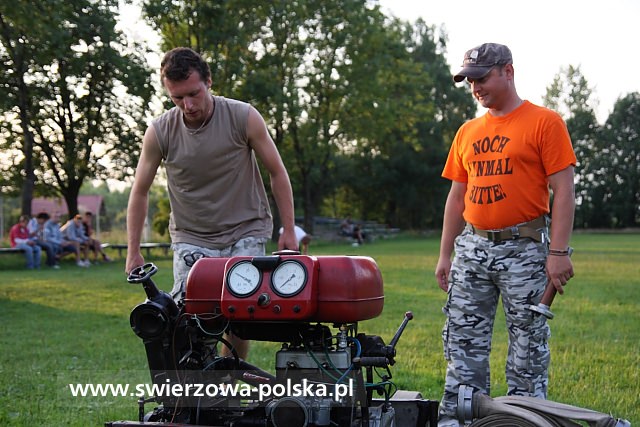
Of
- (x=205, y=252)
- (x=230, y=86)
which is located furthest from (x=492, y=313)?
(x=230, y=86)

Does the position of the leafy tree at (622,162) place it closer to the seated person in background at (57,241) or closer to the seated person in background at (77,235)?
the seated person in background at (77,235)

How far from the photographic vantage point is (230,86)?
29.2 meters

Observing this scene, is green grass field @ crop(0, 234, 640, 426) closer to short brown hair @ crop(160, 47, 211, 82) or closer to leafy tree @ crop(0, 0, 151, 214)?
short brown hair @ crop(160, 47, 211, 82)

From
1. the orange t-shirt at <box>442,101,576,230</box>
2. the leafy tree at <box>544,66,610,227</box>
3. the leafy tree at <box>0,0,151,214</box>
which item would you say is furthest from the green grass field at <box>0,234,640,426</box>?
the leafy tree at <box>544,66,610,227</box>

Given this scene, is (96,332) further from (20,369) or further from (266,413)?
(266,413)

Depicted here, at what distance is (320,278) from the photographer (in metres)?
3.01

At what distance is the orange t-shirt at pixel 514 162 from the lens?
3.62 meters

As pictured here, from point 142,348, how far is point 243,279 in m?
4.20

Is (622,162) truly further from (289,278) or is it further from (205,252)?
(289,278)

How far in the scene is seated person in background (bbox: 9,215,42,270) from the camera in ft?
63.2

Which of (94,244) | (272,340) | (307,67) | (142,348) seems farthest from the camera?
(307,67)

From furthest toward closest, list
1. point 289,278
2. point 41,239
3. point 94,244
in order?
point 94,244 → point 41,239 → point 289,278

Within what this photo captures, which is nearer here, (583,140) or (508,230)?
(508,230)

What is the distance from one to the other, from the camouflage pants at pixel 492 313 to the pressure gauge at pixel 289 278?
1203 millimetres
